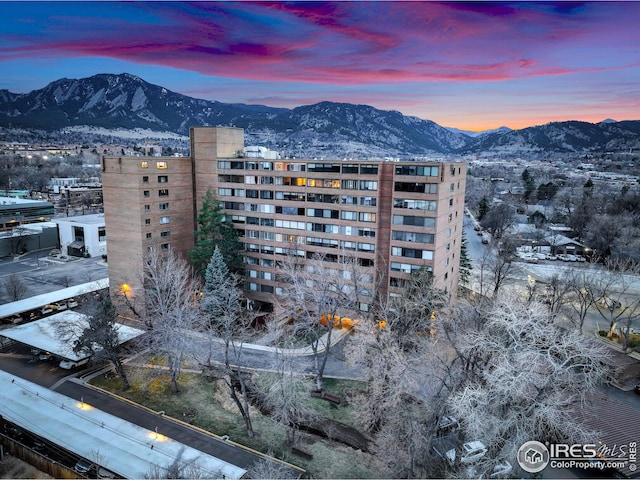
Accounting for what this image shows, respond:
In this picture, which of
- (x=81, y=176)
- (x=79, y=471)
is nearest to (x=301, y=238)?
(x=79, y=471)

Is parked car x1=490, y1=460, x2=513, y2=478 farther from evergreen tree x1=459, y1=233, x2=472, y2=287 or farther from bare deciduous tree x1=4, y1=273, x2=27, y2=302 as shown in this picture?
bare deciduous tree x1=4, y1=273, x2=27, y2=302

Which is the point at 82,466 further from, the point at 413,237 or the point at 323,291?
the point at 413,237

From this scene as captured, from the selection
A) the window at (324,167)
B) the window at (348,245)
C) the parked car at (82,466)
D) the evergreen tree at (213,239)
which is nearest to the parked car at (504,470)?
the parked car at (82,466)

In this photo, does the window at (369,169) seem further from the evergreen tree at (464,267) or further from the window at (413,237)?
the evergreen tree at (464,267)

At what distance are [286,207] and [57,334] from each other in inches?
1046

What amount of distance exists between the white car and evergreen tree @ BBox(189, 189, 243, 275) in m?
31.0

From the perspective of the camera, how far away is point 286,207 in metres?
48.1

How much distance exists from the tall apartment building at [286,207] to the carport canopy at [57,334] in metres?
9.00

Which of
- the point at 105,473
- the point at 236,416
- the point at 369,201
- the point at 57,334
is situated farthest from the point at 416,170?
the point at 57,334

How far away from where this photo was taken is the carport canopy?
34.6m

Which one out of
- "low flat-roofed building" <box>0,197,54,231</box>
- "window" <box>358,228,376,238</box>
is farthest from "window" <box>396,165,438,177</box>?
"low flat-roofed building" <box>0,197,54,231</box>

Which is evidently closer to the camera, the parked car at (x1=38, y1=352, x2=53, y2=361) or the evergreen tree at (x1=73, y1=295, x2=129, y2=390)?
the evergreen tree at (x1=73, y1=295, x2=129, y2=390)

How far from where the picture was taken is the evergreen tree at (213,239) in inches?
1810

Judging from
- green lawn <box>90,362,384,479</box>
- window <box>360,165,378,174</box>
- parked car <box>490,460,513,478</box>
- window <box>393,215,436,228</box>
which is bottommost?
green lawn <box>90,362,384,479</box>
